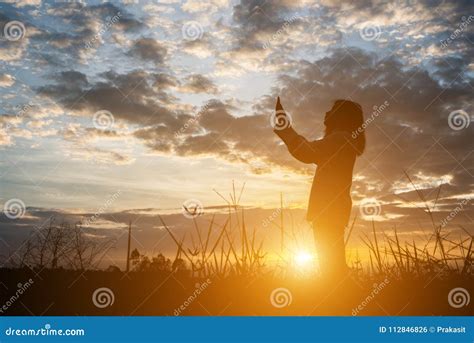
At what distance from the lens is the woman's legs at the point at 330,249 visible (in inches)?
217

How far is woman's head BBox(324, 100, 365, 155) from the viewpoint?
600 cm

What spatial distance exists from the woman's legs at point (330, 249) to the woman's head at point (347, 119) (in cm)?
107

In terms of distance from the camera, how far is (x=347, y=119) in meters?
6.01

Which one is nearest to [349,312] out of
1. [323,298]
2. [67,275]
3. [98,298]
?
[323,298]

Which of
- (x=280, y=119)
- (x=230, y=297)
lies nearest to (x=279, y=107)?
(x=280, y=119)

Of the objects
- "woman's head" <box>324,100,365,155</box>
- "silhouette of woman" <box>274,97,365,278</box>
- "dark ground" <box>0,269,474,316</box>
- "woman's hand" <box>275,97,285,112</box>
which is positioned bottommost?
"dark ground" <box>0,269,474,316</box>

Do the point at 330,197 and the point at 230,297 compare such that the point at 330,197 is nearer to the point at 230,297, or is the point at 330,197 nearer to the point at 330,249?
the point at 330,249

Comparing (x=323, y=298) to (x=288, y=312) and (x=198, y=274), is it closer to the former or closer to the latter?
(x=288, y=312)

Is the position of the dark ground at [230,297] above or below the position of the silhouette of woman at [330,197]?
below

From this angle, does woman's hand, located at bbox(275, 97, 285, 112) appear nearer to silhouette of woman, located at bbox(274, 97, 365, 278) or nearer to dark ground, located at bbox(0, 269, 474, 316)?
silhouette of woman, located at bbox(274, 97, 365, 278)

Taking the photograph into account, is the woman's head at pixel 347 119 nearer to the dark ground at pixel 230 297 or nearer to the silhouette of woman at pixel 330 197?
the silhouette of woman at pixel 330 197

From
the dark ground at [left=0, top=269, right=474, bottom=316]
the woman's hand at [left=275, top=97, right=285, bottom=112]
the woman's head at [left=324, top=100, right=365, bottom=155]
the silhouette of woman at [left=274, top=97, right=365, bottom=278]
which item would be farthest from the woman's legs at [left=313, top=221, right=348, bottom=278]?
the woman's hand at [left=275, top=97, right=285, bottom=112]

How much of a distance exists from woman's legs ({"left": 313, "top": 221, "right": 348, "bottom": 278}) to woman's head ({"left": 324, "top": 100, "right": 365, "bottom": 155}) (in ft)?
3.50

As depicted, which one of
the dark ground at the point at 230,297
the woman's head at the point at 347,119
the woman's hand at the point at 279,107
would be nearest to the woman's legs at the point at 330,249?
the dark ground at the point at 230,297
